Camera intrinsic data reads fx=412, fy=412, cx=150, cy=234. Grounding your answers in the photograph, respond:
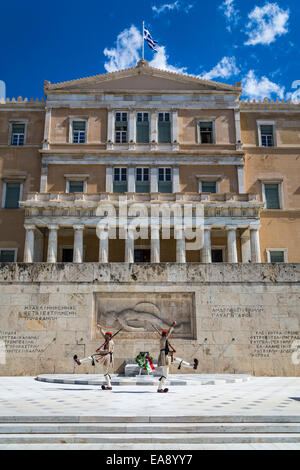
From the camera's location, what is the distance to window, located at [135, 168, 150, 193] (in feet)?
111

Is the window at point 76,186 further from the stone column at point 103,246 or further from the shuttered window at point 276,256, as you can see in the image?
the shuttered window at point 276,256

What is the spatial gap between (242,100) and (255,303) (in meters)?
27.3

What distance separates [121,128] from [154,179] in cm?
578

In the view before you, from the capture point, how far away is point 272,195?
3481 centimetres

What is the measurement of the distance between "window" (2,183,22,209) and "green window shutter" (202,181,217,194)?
50.4 feet

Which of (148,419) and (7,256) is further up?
(7,256)

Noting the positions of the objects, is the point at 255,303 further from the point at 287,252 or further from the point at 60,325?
the point at 287,252

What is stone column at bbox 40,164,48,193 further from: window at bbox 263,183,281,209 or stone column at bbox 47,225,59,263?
window at bbox 263,183,281,209

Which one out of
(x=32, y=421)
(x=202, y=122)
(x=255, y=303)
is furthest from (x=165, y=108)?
(x=32, y=421)

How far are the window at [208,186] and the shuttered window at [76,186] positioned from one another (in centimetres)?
998

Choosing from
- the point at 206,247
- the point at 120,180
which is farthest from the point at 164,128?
the point at 206,247

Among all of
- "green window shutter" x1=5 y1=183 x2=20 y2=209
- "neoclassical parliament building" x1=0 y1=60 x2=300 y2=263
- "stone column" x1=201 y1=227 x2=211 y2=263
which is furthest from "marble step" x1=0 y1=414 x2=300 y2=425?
"green window shutter" x1=5 y1=183 x2=20 y2=209

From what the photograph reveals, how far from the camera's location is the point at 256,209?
99.3 ft

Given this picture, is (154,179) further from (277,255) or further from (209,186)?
(277,255)
